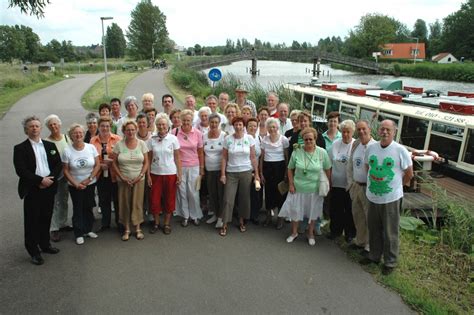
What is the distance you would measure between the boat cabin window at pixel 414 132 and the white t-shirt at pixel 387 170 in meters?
4.86

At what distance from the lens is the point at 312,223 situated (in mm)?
5238

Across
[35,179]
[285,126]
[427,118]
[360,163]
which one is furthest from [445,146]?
[35,179]

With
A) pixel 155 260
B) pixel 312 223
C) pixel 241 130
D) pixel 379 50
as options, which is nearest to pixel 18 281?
pixel 155 260

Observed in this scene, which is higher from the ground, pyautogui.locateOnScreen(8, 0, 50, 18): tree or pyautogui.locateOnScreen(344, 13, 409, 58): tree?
pyautogui.locateOnScreen(344, 13, 409, 58): tree

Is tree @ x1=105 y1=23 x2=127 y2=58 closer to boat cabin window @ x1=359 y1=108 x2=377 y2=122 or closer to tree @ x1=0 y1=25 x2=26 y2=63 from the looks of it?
tree @ x1=0 y1=25 x2=26 y2=63

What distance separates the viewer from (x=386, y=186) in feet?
14.0

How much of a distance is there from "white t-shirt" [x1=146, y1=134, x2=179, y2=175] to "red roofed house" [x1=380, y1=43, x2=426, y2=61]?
286 ft

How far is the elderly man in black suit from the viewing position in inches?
171

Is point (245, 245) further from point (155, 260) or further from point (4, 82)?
point (4, 82)

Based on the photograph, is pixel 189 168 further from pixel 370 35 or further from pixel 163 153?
pixel 370 35

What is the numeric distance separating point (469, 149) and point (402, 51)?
291 ft

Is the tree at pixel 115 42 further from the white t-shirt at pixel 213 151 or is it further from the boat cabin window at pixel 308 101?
the white t-shirt at pixel 213 151

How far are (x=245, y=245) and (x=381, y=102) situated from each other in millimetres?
6909

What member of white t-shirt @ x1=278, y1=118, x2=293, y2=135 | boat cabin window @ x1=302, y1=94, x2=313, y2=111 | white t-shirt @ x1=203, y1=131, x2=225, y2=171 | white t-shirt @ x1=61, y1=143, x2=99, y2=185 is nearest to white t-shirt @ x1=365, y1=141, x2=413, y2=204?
white t-shirt @ x1=278, y1=118, x2=293, y2=135
